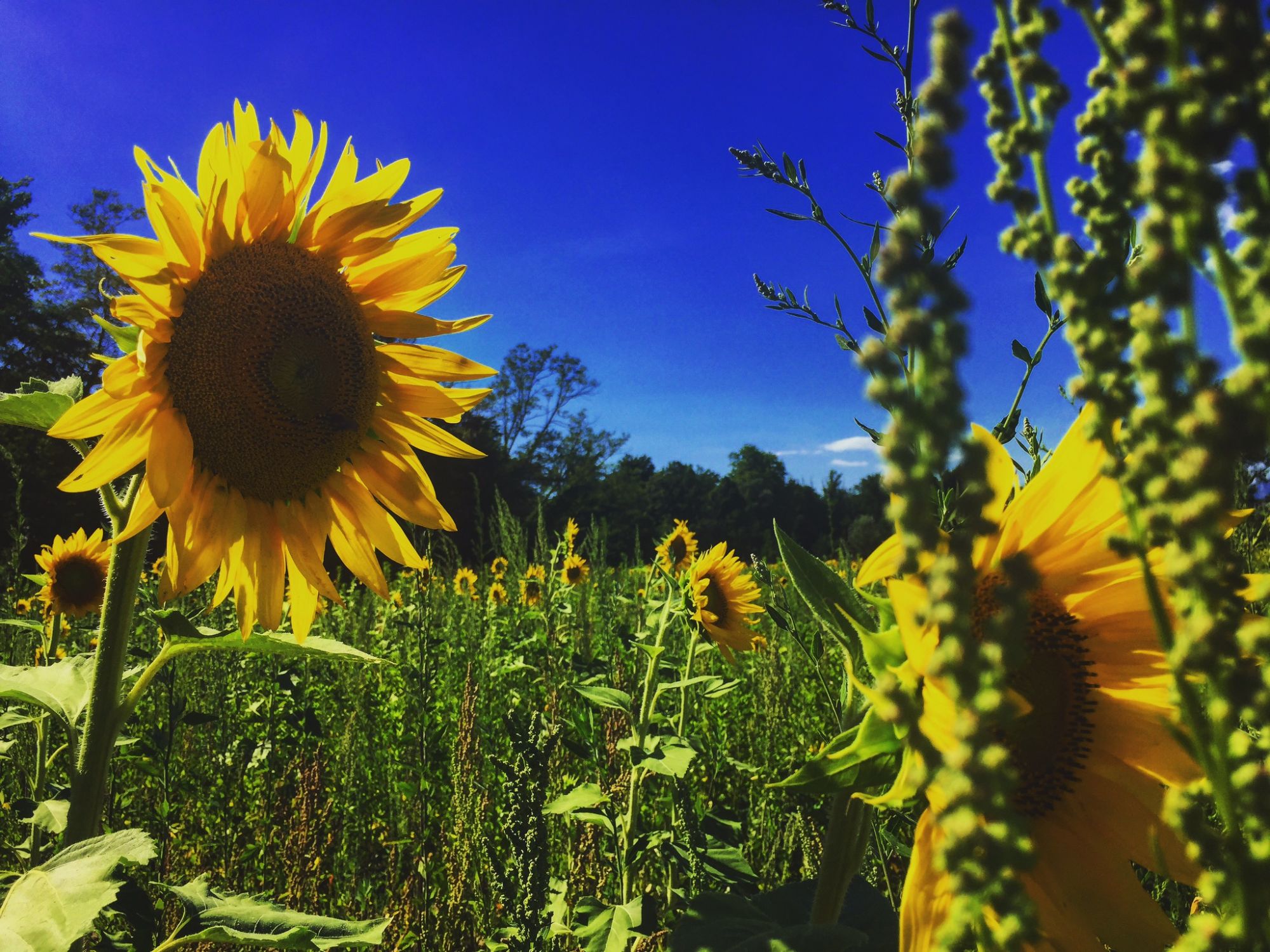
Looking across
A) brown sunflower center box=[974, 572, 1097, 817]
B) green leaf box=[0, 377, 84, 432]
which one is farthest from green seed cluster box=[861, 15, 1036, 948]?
green leaf box=[0, 377, 84, 432]

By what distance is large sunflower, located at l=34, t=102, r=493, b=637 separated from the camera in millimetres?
1453

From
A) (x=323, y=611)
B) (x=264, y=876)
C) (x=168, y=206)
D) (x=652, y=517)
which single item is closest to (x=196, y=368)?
(x=168, y=206)

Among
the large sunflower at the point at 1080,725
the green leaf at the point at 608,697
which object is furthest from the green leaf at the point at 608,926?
the large sunflower at the point at 1080,725

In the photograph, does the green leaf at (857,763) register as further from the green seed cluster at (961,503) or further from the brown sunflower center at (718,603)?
the brown sunflower center at (718,603)

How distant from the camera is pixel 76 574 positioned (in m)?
3.80

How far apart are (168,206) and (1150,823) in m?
1.78

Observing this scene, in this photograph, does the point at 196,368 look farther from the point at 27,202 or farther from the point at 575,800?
the point at 27,202

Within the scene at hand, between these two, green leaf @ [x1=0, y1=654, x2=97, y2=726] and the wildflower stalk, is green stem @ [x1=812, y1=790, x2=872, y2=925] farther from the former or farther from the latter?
the wildflower stalk

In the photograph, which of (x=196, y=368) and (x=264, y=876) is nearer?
(x=196, y=368)

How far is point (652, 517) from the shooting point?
33156 mm

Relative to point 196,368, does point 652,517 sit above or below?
above

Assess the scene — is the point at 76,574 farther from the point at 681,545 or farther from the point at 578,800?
the point at 681,545

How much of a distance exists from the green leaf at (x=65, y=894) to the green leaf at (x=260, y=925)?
7.9 inches

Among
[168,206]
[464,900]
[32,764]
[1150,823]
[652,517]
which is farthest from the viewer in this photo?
[652,517]
